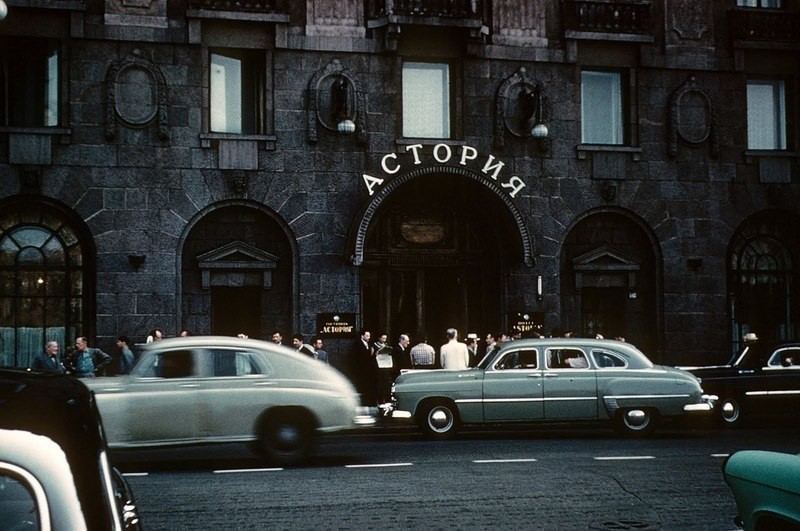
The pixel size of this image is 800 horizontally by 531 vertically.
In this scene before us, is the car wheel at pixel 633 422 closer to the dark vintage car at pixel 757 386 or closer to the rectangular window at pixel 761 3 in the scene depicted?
the dark vintage car at pixel 757 386

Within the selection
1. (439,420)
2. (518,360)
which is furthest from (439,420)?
(518,360)

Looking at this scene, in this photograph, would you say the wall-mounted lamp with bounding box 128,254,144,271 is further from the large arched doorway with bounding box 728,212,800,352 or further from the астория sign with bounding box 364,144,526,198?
the large arched doorway with bounding box 728,212,800,352

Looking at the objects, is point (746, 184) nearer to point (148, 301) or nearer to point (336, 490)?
point (148, 301)

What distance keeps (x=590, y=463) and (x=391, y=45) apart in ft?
45.6

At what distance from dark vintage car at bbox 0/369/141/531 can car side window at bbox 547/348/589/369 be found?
16037mm

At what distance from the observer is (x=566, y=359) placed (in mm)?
18969

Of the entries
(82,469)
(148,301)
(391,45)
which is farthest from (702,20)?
(82,469)

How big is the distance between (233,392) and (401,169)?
475 inches

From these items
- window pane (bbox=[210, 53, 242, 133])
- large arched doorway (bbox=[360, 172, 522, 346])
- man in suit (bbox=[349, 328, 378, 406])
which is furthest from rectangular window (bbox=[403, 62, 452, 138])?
man in suit (bbox=[349, 328, 378, 406])

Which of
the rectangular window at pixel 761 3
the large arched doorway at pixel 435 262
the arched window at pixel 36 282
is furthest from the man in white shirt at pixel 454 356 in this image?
the rectangular window at pixel 761 3

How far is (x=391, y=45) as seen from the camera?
26.0 m

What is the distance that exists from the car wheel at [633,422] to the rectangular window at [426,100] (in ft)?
32.9

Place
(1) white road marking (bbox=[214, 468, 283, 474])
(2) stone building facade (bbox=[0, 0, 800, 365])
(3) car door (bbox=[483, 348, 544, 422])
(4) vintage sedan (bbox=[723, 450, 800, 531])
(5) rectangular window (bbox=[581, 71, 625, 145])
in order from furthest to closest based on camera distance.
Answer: (5) rectangular window (bbox=[581, 71, 625, 145]), (2) stone building facade (bbox=[0, 0, 800, 365]), (3) car door (bbox=[483, 348, 544, 422]), (1) white road marking (bbox=[214, 468, 283, 474]), (4) vintage sedan (bbox=[723, 450, 800, 531])

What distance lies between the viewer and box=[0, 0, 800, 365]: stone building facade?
24703 mm
